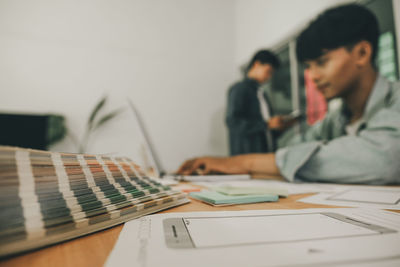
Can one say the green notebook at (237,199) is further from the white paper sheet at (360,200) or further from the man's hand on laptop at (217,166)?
the man's hand on laptop at (217,166)

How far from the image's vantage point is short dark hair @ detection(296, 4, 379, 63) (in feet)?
3.10

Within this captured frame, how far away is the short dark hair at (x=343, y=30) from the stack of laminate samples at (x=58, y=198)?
3.40ft

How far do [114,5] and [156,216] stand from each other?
9.95 feet

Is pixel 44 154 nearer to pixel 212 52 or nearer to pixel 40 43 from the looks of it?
pixel 40 43

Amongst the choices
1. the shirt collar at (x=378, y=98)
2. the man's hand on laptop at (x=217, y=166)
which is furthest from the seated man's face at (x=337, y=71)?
the man's hand on laptop at (x=217, y=166)

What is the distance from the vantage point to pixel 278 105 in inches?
103

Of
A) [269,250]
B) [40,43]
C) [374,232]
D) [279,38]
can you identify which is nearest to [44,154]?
[269,250]

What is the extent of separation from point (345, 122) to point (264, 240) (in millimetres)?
1128

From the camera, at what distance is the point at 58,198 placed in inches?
8.9

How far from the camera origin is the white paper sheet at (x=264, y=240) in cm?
17

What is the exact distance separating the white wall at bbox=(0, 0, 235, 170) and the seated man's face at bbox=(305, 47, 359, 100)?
1927mm

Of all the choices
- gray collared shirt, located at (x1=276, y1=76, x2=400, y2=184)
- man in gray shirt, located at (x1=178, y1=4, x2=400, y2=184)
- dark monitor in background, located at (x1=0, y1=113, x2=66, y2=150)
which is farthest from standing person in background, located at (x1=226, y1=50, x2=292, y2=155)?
dark monitor in background, located at (x1=0, y1=113, x2=66, y2=150)

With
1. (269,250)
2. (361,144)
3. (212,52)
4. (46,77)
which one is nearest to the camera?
(269,250)

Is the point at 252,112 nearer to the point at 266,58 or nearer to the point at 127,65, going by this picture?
the point at 266,58
